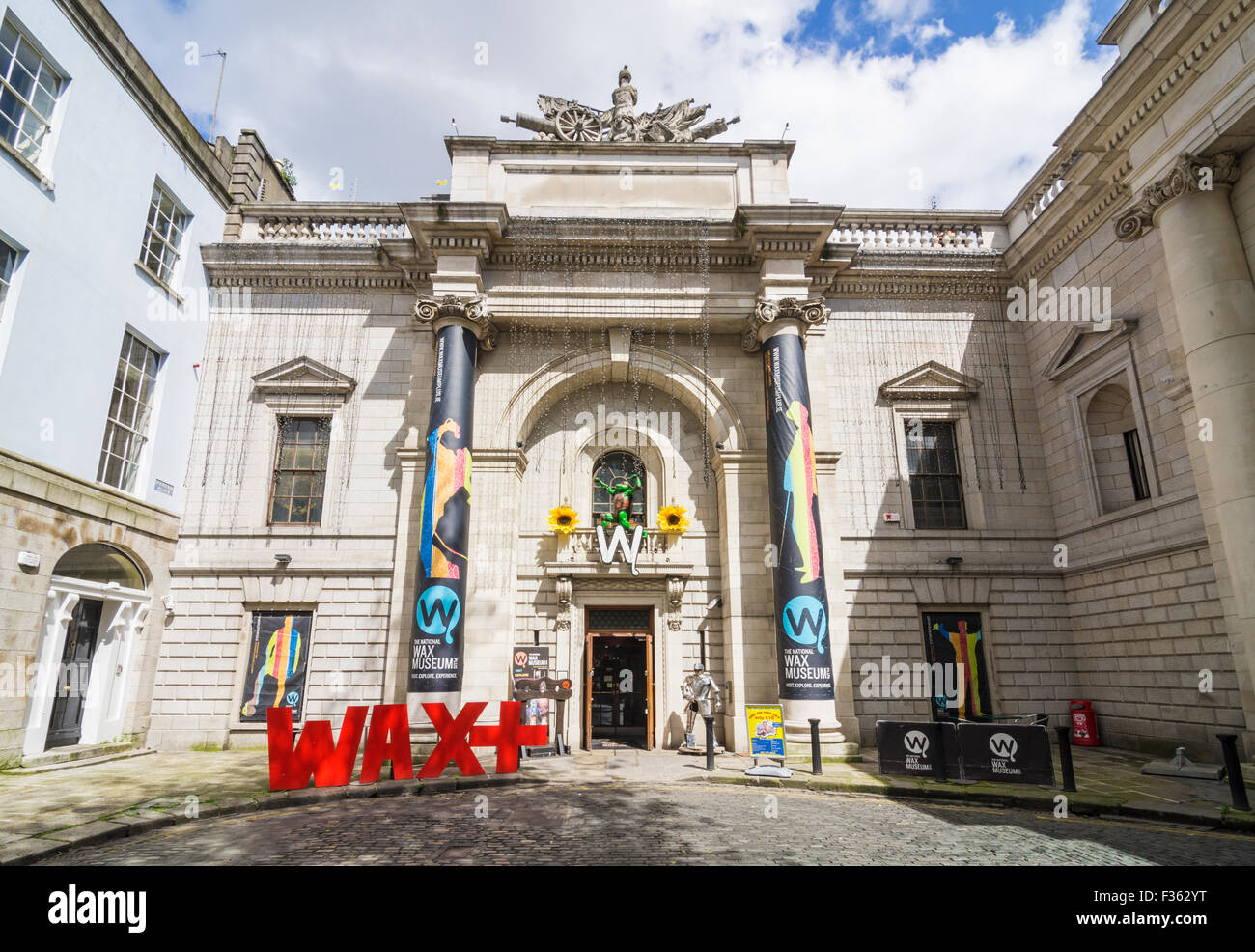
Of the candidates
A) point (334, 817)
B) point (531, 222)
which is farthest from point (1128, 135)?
point (334, 817)

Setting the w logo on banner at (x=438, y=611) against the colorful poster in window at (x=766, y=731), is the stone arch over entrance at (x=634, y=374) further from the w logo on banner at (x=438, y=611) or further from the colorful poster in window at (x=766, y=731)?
the colorful poster in window at (x=766, y=731)

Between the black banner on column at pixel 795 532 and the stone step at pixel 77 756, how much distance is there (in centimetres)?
1365

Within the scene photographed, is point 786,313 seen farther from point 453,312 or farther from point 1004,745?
point 1004,745

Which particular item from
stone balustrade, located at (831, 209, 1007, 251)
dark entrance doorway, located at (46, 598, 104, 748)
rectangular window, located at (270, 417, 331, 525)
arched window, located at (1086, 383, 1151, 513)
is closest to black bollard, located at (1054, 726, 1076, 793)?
arched window, located at (1086, 383, 1151, 513)

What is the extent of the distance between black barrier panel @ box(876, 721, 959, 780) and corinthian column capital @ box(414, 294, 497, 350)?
39.3ft

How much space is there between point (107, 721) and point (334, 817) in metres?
9.01

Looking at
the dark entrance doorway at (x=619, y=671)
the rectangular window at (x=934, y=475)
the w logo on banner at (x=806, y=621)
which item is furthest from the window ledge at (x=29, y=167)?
the rectangular window at (x=934, y=475)

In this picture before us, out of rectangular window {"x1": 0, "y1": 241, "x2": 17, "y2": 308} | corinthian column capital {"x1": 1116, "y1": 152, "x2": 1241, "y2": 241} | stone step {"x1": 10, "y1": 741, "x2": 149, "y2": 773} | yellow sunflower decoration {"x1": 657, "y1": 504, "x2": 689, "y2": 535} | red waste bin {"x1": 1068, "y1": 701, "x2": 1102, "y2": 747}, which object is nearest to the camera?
corinthian column capital {"x1": 1116, "y1": 152, "x2": 1241, "y2": 241}

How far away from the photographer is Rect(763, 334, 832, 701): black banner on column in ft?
45.4

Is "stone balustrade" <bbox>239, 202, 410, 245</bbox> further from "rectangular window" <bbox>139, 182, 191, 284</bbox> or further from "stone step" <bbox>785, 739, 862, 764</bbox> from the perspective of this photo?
"stone step" <bbox>785, 739, 862, 764</bbox>

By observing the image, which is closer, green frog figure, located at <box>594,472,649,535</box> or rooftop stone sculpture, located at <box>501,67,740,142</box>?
green frog figure, located at <box>594,472,649,535</box>

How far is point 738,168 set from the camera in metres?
17.5

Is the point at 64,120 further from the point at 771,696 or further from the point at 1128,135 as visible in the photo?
the point at 1128,135

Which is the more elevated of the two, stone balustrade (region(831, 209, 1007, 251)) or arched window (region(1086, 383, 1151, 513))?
stone balustrade (region(831, 209, 1007, 251))
